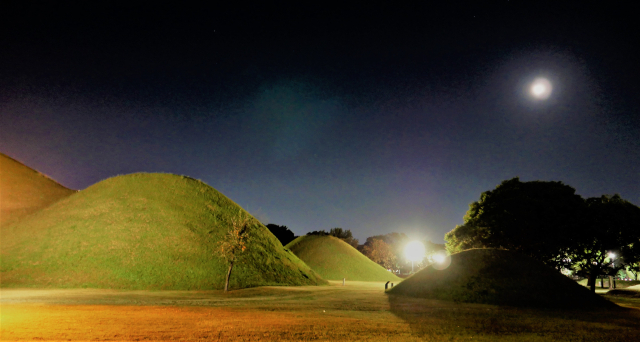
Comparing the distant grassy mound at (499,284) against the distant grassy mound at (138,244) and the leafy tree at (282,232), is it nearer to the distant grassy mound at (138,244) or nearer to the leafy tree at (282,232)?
the distant grassy mound at (138,244)

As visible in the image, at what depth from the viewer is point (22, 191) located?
6912cm

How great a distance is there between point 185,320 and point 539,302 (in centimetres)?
2881

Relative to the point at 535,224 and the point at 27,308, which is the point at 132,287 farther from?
the point at 535,224

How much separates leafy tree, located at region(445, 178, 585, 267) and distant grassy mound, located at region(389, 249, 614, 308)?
14.2 metres

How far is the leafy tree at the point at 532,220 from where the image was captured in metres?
48.0

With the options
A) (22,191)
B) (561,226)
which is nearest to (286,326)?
(561,226)

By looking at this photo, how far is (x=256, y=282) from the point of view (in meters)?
48.3

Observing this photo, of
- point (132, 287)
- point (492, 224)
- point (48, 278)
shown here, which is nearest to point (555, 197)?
point (492, 224)

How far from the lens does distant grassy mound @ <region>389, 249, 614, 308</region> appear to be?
3061 centimetres

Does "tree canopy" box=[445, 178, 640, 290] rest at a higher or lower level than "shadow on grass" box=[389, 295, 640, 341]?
higher

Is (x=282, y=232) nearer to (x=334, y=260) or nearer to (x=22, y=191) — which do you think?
(x=334, y=260)

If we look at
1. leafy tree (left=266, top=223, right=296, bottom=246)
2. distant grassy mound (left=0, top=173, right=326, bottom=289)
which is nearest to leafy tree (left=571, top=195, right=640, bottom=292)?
distant grassy mound (left=0, top=173, right=326, bottom=289)

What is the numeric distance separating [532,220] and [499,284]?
69.3ft

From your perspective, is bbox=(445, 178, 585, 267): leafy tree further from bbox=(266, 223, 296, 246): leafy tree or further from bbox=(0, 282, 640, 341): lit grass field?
bbox=(266, 223, 296, 246): leafy tree
